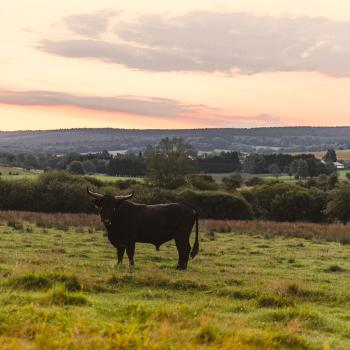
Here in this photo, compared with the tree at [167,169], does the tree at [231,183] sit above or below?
below

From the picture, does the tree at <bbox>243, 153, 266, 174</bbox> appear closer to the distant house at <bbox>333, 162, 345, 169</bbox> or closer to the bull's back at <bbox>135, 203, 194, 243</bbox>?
the distant house at <bbox>333, 162, 345, 169</bbox>

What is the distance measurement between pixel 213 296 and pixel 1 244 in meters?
11.1

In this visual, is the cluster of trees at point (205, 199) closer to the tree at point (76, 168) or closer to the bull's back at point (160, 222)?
the bull's back at point (160, 222)

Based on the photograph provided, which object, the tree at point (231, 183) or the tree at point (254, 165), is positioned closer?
the tree at point (231, 183)

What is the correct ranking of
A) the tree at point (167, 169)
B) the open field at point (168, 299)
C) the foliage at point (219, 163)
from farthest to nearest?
the foliage at point (219, 163)
the tree at point (167, 169)
the open field at point (168, 299)

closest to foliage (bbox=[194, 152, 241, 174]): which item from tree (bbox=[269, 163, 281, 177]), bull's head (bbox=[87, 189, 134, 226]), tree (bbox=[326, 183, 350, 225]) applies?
tree (bbox=[269, 163, 281, 177])

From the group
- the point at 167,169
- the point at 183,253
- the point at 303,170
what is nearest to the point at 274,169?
the point at 303,170

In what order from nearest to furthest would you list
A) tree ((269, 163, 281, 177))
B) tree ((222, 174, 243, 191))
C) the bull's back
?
the bull's back → tree ((222, 174, 243, 191)) → tree ((269, 163, 281, 177))

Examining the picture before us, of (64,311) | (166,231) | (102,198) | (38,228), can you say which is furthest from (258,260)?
(38,228)

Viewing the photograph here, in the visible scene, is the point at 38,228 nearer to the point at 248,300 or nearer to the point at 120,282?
the point at 120,282

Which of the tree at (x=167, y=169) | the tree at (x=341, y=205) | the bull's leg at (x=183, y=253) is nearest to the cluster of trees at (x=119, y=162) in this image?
the tree at (x=167, y=169)

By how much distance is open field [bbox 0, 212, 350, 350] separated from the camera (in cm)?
727

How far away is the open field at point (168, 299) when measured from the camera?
286 inches

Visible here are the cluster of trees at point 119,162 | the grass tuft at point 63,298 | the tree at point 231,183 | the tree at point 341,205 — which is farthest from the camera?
the cluster of trees at point 119,162
